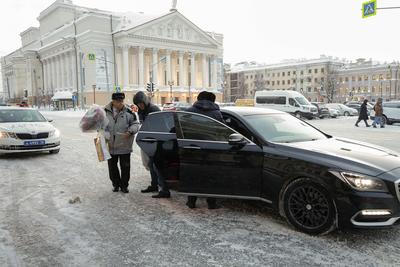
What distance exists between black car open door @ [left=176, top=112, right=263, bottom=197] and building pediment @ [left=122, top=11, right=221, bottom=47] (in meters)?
72.9

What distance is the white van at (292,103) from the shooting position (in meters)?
30.9

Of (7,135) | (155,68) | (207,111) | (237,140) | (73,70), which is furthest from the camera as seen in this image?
(155,68)

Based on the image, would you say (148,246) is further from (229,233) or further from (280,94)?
(280,94)

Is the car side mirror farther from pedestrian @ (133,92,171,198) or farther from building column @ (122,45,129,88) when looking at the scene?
building column @ (122,45,129,88)

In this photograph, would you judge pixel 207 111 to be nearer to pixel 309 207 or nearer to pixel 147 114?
pixel 147 114

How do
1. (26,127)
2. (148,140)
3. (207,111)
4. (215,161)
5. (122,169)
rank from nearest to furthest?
(215,161) → (207,111) → (148,140) → (122,169) → (26,127)

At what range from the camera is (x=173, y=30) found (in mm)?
81750

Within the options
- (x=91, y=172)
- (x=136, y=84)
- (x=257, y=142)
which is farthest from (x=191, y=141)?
(x=136, y=84)

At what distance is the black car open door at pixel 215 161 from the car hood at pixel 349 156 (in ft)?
1.70

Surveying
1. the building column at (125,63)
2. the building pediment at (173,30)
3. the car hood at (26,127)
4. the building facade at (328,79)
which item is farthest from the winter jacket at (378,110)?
the building facade at (328,79)

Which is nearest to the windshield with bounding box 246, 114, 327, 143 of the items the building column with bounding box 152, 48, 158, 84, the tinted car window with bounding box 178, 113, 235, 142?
the tinted car window with bounding box 178, 113, 235, 142

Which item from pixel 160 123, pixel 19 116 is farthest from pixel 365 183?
pixel 19 116

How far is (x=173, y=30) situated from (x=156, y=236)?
81.2 m

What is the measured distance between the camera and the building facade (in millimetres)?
92562
